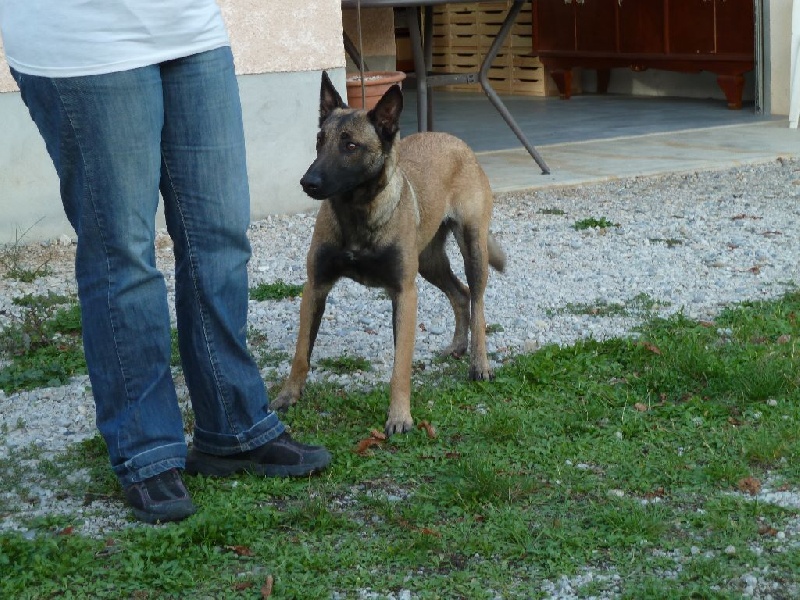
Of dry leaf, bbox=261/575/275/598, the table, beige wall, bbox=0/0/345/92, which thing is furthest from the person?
the table

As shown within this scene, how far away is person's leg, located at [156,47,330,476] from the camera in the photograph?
3.03 meters

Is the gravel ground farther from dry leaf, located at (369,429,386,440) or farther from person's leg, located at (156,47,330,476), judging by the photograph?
dry leaf, located at (369,429,386,440)

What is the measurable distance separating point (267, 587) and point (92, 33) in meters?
1.41

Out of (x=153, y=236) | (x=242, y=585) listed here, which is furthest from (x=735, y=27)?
(x=242, y=585)

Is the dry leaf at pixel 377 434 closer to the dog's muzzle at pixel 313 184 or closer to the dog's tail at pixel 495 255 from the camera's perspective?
the dog's muzzle at pixel 313 184

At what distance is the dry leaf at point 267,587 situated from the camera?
8.65 ft

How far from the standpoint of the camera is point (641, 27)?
1341cm

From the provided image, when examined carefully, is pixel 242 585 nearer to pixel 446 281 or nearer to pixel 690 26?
pixel 446 281

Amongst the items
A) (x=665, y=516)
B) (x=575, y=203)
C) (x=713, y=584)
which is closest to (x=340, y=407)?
(x=665, y=516)

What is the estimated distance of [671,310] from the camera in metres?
5.09

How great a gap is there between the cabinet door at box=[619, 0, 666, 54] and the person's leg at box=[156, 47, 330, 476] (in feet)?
35.5

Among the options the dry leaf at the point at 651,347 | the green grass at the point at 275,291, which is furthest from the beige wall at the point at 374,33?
the dry leaf at the point at 651,347

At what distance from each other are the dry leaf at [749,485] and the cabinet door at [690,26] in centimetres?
996

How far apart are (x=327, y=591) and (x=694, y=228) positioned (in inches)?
184
